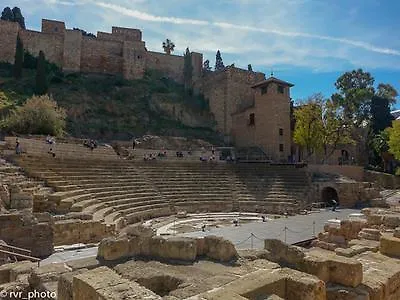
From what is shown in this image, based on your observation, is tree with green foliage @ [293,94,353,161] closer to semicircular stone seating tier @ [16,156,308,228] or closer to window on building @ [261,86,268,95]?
window on building @ [261,86,268,95]

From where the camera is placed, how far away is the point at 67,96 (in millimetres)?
36438

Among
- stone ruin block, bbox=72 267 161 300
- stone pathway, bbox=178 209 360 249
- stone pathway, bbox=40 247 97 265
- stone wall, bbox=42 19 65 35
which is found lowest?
stone pathway, bbox=178 209 360 249

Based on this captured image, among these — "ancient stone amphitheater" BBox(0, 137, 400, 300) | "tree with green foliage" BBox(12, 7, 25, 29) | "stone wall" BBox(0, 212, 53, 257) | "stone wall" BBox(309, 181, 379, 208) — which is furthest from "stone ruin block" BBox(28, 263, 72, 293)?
"tree with green foliage" BBox(12, 7, 25, 29)

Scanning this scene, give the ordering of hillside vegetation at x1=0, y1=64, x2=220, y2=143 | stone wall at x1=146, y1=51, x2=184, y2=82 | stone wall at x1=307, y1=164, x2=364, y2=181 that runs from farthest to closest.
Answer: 1. stone wall at x1=146, y1=51, x2=184, y2=82
2. hillside vegetation at x1=0, y1=64, x2=220, y2=143
3. stone wall at x1=307, y1=164, x2=364, y2=181

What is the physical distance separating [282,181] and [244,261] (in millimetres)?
18167

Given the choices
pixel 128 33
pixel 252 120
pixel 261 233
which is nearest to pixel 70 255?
pixel 261 233

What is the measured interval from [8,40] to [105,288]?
44.0m

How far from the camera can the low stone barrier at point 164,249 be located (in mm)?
6359

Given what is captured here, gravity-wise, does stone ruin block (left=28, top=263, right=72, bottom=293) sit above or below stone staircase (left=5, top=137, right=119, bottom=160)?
below

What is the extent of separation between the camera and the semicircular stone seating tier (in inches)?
585

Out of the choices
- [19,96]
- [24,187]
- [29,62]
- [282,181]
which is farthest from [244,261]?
[29,62]

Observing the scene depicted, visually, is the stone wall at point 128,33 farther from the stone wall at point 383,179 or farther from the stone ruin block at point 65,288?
the stone ruin block at point 65,288

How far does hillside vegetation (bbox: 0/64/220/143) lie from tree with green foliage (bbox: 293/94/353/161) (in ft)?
34.6

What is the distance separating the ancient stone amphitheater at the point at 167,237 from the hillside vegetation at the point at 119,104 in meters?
10.9
